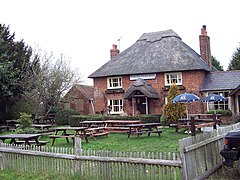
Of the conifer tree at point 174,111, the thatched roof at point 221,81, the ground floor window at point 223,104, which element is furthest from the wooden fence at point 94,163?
the ground floor window at point 223,104

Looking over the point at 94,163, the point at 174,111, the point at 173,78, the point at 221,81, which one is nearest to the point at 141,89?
the point at 173,78

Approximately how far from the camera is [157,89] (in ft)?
88.7

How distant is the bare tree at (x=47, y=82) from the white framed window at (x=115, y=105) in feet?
17.3

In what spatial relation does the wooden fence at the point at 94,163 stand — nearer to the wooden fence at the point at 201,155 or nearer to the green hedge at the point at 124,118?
the wooden fence at the point at 201,155

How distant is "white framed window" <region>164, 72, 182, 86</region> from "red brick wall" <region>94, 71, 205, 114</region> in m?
0.31

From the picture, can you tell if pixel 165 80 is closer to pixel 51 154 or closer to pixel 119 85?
pixel 119 85

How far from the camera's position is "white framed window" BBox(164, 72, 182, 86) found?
85.9 feet

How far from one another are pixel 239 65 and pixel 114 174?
35.5 m

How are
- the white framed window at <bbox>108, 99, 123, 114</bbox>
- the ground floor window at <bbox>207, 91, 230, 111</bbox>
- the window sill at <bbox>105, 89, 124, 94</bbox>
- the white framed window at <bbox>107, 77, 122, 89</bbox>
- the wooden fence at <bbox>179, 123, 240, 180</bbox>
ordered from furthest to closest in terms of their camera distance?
1. the white framed window at <bbox>107, 77, 122, 89</bbox>
2. the white framed window at <bbox>108, 99, 123, 114</bbox>
3. the window sill at <bbox>105, 89, 124, 94</bbox>
4. the ground floor window at <bbox>207, 91, 230, 111</bbox>
5. the wooden fence at <bbox>179, 123, 240, 180</bbox>

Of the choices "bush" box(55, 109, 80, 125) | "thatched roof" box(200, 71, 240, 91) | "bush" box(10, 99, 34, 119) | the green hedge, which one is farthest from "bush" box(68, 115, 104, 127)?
"thatched roof" box(200, 71, 240, 91)

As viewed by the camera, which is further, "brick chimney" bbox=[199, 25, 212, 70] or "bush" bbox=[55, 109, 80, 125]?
"bush" bbox=[55, 109, 80, 125]

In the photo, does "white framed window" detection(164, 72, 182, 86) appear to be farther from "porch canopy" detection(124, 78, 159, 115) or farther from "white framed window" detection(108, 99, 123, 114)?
"white framed window" detection(108, 99, 123, 114)

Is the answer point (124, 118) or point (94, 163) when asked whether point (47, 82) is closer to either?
point (124, 118)

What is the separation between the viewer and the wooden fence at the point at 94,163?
6535mm
